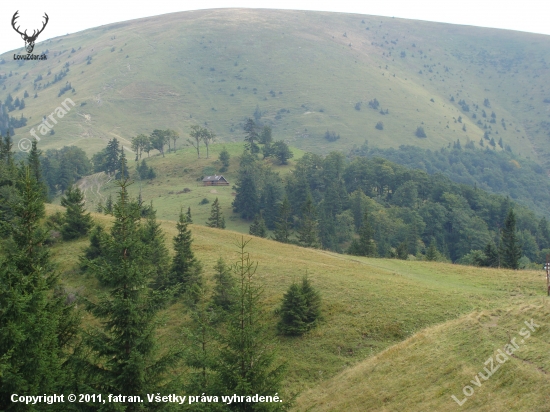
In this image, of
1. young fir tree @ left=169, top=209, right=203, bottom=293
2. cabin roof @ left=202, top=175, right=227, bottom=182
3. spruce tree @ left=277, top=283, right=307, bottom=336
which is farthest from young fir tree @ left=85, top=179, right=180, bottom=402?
cabin roof @ left=202, top=175, right=227, bottom=182

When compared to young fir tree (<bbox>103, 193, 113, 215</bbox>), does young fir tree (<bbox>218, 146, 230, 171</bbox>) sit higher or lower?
lower

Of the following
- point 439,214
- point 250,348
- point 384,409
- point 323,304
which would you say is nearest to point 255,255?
point 323,304

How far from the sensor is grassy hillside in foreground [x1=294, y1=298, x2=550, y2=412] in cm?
2167

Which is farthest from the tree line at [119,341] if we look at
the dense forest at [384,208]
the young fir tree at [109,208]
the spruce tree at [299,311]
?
the dense forest at [384,208]

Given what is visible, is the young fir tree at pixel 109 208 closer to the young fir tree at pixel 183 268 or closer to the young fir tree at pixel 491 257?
the young fir tree at pixel 183 268

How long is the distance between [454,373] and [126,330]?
16658 millimetres

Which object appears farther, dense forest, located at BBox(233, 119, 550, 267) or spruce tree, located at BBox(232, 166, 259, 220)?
spruce tree, located at BBox(232, 166, 259, 220)

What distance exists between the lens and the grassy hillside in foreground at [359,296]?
1371 inches

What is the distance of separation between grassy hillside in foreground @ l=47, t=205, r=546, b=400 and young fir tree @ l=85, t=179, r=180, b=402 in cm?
927

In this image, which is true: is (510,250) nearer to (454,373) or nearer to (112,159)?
(454,373)

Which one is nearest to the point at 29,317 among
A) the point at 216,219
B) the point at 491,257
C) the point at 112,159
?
the point at 491,257

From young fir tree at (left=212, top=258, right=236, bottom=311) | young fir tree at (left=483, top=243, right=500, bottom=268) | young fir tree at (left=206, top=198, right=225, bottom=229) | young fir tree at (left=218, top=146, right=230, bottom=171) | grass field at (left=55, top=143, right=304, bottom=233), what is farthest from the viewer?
young fir tree at (left=218, top=146, right=230, bottom=171)

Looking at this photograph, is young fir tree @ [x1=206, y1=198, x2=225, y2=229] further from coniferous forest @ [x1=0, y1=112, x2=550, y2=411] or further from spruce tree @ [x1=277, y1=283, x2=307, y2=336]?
spruce tree @ [x1=277, y1=283, x2=307, y2=336]

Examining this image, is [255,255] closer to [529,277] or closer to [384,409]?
[529,277]
